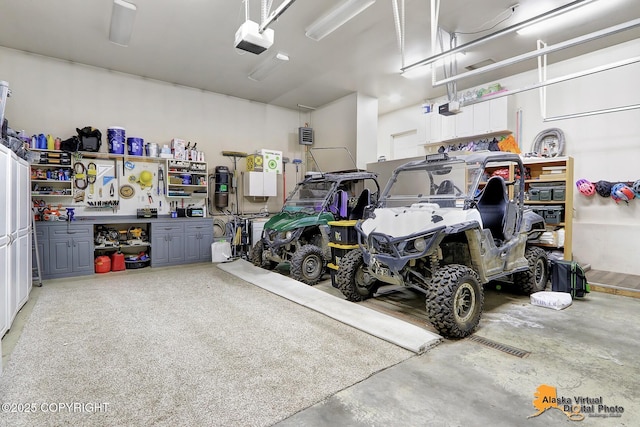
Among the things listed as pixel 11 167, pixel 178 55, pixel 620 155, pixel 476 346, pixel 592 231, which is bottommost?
pixel 476 346

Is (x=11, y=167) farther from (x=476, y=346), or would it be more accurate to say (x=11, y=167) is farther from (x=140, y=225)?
(x=476, y=346)

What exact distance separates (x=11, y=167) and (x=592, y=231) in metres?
7.85

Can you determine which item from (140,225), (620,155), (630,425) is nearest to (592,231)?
(620,155)

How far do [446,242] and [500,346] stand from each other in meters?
1.11

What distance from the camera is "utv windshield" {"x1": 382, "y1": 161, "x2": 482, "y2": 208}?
3375 mm

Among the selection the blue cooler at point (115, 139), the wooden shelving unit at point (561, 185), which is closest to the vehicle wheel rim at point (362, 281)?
the wooden shelving unit at point (561, 185)

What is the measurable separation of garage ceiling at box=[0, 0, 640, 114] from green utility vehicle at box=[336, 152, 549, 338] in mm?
2167

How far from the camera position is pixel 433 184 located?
3891 mm

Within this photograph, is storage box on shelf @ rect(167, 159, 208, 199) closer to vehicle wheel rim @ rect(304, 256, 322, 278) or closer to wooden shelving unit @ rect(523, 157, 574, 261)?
vehicle wheel rim @ rect(304, 256, 322, 278)

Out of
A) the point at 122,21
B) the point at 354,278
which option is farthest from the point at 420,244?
the point at 122,21

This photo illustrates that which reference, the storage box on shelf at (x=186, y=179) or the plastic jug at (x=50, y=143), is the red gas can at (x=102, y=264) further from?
the plastic jug at (x=50, y=143)

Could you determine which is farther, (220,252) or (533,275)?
(220,252)

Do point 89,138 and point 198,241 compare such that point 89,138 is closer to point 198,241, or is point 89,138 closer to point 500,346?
point 198,241

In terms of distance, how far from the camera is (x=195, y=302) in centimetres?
384
